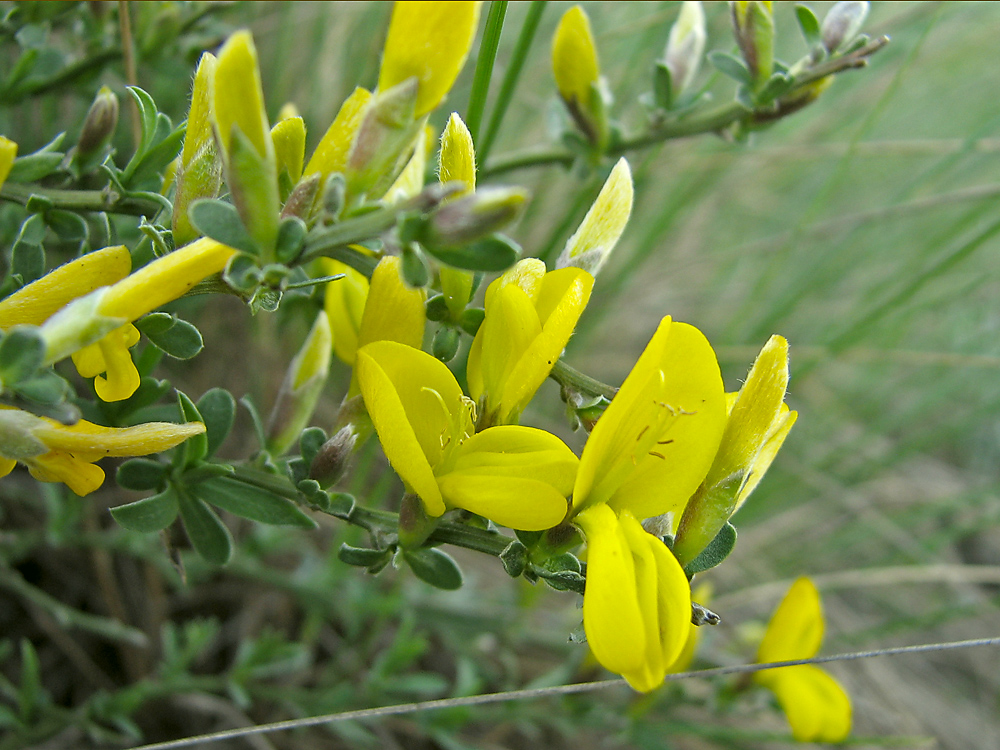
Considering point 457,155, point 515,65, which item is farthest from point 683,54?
point 457,155

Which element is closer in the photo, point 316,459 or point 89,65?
point 316,459

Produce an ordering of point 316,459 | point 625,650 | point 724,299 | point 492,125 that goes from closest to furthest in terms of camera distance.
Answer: point 625,650
point 316,459
point 492,125
point 724,299

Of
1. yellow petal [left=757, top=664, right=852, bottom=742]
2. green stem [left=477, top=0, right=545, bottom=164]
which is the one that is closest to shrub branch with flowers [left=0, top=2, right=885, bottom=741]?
green stem [left=477, top=0, right=545, bottom=164]

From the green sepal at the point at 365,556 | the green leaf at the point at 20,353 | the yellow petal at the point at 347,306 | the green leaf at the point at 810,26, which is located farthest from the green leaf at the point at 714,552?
the green leaf at the point at 810,26

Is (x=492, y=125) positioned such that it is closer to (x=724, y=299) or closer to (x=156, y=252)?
(x=156, y=252)

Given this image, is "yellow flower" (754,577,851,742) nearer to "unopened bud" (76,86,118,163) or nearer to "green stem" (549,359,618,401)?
"green stem" (549,359,618,401)

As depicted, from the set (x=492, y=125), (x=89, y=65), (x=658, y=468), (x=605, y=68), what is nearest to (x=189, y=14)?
(x=89, y=65)

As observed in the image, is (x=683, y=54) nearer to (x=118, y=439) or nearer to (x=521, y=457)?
(x=521, y=457)

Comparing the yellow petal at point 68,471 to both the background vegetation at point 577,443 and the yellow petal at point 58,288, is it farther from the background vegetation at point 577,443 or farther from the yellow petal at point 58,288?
the background vegetation at point 577,443
